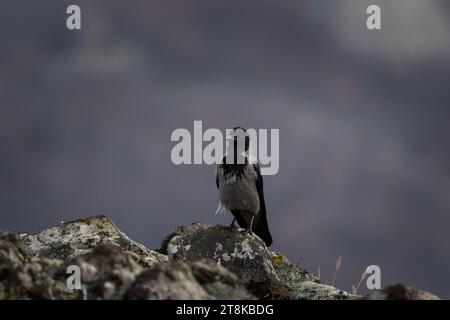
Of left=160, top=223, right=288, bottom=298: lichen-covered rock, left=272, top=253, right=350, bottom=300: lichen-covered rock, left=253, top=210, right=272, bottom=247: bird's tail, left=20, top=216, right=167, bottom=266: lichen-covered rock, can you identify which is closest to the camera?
left=272, top=253, right=350, bottom=300: lichen-covered rock

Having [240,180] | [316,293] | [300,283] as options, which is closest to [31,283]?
[316,293]

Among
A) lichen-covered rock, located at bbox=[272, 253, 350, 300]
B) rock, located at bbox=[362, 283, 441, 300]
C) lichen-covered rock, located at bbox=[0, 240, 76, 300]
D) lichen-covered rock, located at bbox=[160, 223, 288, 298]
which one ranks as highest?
lichen-covered rock, located at bbox=[0, 240, 76, 300]

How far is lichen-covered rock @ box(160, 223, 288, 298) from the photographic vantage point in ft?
35.8

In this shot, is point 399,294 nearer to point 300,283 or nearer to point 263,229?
point 300,283

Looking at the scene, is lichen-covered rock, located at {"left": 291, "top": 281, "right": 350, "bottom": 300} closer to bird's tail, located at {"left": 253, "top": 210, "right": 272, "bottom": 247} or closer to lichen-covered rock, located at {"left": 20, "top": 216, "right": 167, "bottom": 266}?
lichen-covered rock, located at {"left": 20, "top": 216, "right": 167, "bottom": 266}

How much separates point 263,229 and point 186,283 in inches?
412

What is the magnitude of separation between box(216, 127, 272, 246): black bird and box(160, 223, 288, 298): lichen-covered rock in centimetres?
301

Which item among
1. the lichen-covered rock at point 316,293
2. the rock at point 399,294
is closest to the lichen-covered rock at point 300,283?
the lichen-covered rock at point 316,293

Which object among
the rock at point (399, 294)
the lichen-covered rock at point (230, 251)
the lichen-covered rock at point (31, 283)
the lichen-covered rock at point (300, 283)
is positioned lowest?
the lichen-covered rock at point (300, 283)

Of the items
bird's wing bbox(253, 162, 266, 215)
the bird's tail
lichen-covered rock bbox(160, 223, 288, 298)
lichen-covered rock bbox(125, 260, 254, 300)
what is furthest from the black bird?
lichen-covered rock bbox(125, 260, 254, 300)

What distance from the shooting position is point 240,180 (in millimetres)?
15172

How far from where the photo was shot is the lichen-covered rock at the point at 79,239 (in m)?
10.8

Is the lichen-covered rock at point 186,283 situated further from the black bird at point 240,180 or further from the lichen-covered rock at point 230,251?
the black bird at point 240,180

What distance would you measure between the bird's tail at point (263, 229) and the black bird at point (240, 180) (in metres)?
0.17
